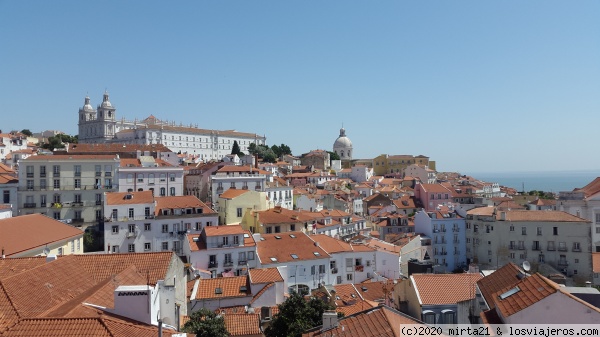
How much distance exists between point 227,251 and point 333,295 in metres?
11.0

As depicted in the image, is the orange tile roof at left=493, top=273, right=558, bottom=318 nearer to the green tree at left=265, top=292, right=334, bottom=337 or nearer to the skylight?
the skylight

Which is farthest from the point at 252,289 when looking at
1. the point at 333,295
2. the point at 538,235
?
the point at 538,235

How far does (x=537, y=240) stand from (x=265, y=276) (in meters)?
30.1

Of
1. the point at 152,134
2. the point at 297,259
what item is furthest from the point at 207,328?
the point at 152,134

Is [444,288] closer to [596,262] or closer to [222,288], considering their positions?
[222,288]

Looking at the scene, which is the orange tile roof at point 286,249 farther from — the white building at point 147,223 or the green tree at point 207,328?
the green tree at point 207,328

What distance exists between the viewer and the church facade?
12481cm

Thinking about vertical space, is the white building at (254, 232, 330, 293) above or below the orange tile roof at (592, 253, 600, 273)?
above

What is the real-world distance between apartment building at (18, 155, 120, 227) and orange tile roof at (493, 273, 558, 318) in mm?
40025

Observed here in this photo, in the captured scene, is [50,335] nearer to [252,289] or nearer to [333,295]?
[252,289]

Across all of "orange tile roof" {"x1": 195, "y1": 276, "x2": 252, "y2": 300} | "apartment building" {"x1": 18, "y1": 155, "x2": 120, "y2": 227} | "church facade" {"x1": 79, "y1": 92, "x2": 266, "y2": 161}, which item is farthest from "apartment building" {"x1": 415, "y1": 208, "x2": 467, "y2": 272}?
"church facade" {"x1": 79, "y1": 92, "x2": 266, "y2": 161}

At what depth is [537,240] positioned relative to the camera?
139 ft

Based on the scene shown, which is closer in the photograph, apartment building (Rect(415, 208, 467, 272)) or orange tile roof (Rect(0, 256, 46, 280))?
orange tile roof (Rect(0, 256, 46, 280))

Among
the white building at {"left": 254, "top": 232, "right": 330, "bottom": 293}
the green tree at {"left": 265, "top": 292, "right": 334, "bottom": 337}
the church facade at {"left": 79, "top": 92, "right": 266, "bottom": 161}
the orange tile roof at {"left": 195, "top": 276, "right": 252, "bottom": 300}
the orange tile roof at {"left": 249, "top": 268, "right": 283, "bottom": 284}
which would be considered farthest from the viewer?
the church facade at {"left": 79, "top": 92, "right": 266, "bottom": 161}
